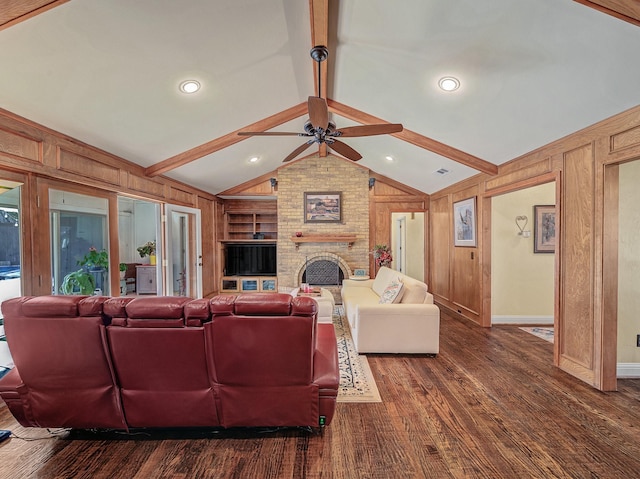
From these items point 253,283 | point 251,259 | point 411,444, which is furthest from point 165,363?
point 251,259

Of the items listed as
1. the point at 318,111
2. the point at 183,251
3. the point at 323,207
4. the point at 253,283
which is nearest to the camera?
the point at 318,111

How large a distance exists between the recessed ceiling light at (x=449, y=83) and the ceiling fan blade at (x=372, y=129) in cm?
58

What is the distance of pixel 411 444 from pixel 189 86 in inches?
136

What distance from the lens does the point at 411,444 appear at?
6.44ft

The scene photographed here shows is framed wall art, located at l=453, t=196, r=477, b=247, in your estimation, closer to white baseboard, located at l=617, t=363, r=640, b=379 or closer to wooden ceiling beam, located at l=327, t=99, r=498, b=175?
wooden ceiling beam, located at l=327, t=99, r=498, b=175

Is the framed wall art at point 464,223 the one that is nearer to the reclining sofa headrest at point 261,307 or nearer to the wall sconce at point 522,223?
the wall sconce at point 522,223

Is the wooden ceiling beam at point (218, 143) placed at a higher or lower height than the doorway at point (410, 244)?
higher

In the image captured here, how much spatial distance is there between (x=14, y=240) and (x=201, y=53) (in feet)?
7.22

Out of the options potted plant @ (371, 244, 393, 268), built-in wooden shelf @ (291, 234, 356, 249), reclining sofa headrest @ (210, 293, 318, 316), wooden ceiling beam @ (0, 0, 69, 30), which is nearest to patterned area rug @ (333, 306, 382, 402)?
reclining sofa headrest @ (210, 293, 318, 316)

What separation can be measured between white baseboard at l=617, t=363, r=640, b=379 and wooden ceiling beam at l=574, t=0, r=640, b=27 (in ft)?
9.47

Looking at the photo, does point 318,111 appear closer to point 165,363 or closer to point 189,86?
point 189,86

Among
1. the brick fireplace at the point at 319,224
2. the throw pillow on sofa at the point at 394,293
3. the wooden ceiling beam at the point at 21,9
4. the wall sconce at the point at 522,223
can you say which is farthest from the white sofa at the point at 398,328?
the wooden ceiling beam at the point at 21,9

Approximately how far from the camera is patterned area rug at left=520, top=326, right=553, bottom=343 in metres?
4.02

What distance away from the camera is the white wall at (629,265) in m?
2.86
